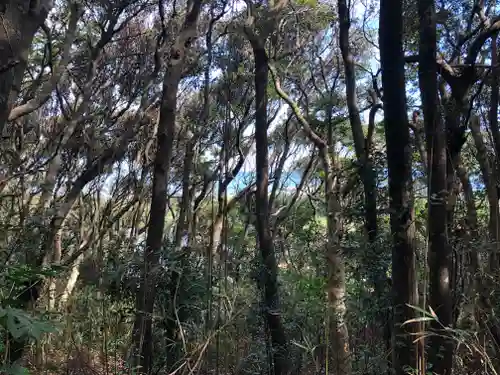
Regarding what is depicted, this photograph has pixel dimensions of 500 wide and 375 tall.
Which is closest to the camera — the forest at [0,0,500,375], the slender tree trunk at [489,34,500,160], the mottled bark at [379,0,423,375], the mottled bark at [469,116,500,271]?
the forest at [0,0,500,375]

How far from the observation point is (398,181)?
3391 millimetres

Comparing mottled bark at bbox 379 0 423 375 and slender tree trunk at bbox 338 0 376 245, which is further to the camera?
slender tree trunk at bbox 338 0 376 245

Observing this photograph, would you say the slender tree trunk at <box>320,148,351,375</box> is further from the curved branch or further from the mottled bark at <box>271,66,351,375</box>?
the curved branch

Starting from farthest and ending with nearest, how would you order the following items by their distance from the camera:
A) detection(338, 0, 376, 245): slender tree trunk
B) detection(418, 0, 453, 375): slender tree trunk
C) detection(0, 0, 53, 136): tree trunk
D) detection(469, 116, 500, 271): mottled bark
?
detection(469, 116, 500, 271): mottled bark → detection(338, 0, 376, 245): slender tree trunk → detection(418, 0, 453, 375): slender tree trunk → detection(0, 0, 53, 136): tree trunk

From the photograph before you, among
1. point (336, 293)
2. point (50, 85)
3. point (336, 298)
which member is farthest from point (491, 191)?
point (50, 85)

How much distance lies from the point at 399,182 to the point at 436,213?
0.41 metres

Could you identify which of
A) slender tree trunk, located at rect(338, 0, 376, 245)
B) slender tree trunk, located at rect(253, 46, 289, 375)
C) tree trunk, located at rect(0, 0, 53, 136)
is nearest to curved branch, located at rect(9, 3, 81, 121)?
tree trunk, located at rect(0, 0, 53, 136)

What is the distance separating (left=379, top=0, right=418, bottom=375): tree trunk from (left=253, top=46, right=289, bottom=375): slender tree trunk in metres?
1.98

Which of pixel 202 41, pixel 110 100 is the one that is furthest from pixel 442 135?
pixel 110 100

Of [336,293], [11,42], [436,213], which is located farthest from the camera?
[336,293]

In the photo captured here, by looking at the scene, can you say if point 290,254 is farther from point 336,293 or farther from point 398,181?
point 398,181

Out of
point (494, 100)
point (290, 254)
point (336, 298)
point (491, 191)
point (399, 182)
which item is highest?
point (494, 100)

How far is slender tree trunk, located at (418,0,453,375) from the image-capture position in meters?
3.44

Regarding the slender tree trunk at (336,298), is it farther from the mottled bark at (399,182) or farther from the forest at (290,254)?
the mottled bark at (399,182)
